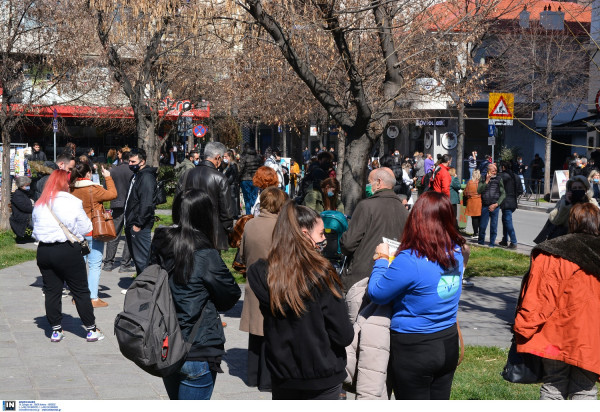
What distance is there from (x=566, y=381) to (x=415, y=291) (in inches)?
54.5

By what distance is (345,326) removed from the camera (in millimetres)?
4145

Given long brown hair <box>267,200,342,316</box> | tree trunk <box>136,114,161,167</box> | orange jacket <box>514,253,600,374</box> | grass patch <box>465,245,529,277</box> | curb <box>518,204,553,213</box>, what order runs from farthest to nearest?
curb <box>518,204,553,213</box>
tree trunk <box>136,114,161,167</box>
grass patch <box>465,245,529,277</box>
orange jacket <box>514,253,600,374</box>
long brown hair <box>267,200,342,316</box>

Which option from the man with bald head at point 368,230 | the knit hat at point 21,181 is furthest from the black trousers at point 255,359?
the knit hat at point 21,181

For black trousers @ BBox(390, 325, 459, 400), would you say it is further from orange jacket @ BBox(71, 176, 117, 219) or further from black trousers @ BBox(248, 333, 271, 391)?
orange jacket @ BBox(71, 176, 117, 219)

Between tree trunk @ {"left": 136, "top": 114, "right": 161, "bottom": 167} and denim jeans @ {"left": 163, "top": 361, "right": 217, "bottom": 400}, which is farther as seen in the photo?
tree trunk @ {"left": 136, "top": 114, "right": 161, "bottom": 167}

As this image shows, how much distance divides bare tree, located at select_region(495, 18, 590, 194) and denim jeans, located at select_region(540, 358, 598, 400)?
1287 inches

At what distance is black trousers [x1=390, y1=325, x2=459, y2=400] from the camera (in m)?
4.46

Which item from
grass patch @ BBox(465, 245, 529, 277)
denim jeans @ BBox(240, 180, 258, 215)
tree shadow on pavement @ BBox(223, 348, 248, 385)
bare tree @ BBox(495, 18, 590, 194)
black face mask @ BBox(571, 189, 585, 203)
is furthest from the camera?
bare tree @ BBox(495, 18, 590, 194)

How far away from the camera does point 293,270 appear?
4078mm

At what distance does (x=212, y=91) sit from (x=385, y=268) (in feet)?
97.3

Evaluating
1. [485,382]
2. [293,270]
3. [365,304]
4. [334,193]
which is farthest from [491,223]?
[293,270]

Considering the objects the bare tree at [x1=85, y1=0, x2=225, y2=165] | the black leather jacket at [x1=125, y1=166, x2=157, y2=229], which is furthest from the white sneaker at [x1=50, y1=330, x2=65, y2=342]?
the bare tree at [x1=85, y1=0, x2=225, y2=165]

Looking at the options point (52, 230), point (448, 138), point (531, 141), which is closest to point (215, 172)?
point (52, 230)

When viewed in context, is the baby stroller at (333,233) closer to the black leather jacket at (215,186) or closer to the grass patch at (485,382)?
the black leather jacket at (215,186)
